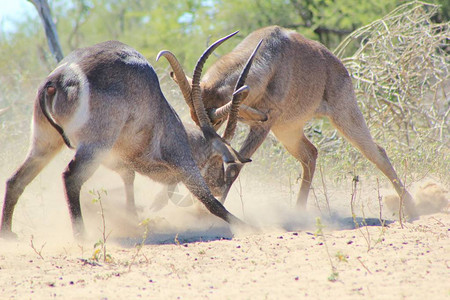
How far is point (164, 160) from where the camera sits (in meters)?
5.26

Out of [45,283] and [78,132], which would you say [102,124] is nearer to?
[78,132]

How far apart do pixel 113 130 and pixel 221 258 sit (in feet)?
4.39

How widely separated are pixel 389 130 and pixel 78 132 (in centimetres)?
474

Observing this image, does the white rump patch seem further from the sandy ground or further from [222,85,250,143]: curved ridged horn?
[222,85,250,143]: curved ridged horn

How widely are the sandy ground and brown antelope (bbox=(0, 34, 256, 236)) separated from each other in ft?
1.22

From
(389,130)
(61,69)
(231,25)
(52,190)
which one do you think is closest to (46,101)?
(61,69)

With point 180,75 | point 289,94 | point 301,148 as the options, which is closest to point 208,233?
point 180,75

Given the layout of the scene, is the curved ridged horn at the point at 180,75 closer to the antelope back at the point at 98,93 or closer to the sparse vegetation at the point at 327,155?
the antelope back at the point at 98,93

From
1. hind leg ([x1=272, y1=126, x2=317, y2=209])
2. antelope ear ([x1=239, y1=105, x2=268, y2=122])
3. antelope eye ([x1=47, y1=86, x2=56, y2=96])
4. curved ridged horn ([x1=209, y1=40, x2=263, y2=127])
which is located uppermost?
antelope eye ([x1=47, y1=86, x2=56, y2=96])

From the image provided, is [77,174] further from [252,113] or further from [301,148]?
[301,148]

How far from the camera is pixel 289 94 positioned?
245 inches

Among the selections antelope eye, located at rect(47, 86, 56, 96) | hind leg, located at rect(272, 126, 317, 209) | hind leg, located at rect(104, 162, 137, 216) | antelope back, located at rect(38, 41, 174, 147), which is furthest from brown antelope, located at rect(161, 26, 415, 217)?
antelope eye, located at rect(47, 86, 56, 96)

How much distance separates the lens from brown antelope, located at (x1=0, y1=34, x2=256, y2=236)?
14.8 ft

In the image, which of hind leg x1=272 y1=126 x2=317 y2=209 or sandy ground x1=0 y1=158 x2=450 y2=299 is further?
hind leg x1=272 y1=126 x2=317 y2=209
